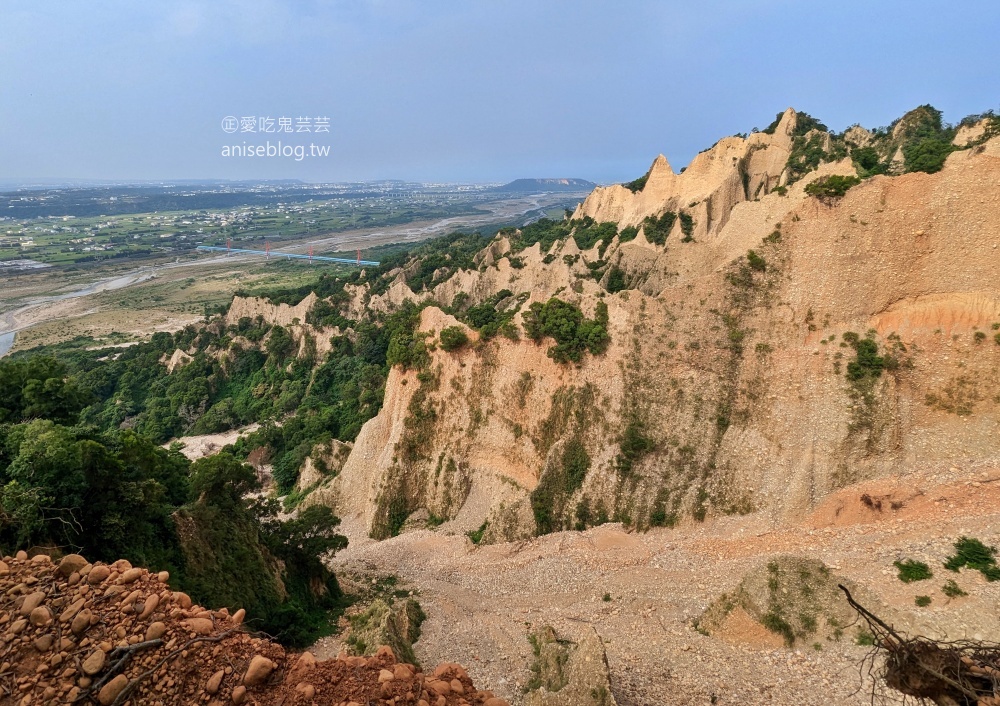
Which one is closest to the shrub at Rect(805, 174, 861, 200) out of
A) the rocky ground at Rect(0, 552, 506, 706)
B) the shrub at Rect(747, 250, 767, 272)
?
the shrub at Rect(747, 250, 767, 272)

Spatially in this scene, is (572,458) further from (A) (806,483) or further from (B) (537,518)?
(A) (806,483)

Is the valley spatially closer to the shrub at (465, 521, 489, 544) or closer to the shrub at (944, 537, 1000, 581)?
the shrub at (944, 537, 1000, 581)

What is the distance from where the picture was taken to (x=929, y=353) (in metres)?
22.0

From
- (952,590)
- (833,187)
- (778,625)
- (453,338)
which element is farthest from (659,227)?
(778,625)

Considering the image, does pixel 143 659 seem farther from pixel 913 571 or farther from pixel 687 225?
pixel 687 225

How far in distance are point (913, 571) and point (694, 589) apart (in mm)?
6968

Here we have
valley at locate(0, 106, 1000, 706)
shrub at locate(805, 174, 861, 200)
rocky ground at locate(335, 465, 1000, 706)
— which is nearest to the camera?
rocky ground at locate(335, 465, 1000, 706)

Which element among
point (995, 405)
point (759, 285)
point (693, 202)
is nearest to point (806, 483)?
point (995, 405)

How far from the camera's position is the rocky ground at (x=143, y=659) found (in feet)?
21.0

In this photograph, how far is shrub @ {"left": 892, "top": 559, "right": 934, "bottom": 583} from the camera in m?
16.2

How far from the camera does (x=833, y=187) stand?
2481cm

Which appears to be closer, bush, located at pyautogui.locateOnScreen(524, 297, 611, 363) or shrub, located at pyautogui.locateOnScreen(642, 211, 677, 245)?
bush, located at pyautogui.locateOnScreen(524, 297, 611, 363)

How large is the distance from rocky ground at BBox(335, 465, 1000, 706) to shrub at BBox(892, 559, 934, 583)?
22cm

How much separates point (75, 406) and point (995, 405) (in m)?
35.7
